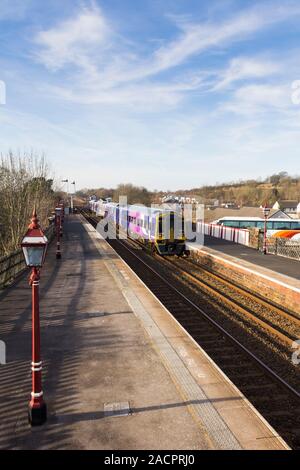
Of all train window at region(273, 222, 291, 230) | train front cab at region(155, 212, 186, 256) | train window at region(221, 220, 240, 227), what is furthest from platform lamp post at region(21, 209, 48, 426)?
train window at region(273, 222, 291, 230)

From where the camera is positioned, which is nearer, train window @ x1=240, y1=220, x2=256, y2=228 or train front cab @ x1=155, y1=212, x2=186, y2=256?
train front cab @ x1=155, y1=212, x2=186, y2=256

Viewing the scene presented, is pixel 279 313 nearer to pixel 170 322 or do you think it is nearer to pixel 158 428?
pixel 170 322

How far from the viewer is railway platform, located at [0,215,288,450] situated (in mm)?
5703

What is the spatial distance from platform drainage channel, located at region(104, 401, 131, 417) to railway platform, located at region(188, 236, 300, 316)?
941 centimetres

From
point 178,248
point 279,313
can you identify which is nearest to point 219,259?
point 178,248

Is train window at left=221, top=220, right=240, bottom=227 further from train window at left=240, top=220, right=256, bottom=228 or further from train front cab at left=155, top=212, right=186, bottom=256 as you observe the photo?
train front cab at left=155, top=212, right=186, bottom=256

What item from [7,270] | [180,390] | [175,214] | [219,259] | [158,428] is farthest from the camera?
[175,214]

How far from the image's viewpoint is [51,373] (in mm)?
7855

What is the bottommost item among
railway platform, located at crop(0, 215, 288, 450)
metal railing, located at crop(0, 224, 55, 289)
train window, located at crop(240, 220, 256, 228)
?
railway platform, located at crop(0, 215, 288, 450)

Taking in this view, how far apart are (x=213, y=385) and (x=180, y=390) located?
0.70 meters

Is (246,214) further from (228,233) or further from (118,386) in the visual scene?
(118,386)

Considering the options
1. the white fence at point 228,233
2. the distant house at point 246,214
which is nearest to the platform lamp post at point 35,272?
the white fence at point 228,233

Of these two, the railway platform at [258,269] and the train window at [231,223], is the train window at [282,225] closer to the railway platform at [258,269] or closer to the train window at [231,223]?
the train window at [231,223]
